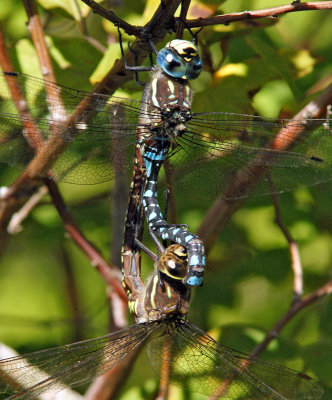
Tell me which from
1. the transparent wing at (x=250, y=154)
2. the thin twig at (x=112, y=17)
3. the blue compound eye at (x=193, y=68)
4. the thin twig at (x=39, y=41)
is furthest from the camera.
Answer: the thin twig at (x=39, y=41)

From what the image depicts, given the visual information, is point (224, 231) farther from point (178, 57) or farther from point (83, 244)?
point (178, 57)

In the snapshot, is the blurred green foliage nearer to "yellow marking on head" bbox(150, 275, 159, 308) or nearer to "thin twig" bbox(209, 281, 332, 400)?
"thin twig" bbox(209, 281, 332, 400)

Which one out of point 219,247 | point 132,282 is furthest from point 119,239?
point 132,282

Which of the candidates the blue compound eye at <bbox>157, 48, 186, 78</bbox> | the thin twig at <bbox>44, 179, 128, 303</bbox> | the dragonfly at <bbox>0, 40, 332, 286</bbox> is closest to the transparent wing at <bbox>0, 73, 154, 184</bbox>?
the dragonfly at <bbox>0, 40, 332, 286</bbox>

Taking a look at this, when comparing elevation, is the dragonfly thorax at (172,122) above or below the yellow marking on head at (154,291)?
above

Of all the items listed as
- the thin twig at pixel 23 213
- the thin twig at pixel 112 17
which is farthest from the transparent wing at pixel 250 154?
the thin twig at pixel 23 213

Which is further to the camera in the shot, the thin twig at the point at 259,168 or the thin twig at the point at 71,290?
the thin twig at the point at 71,290

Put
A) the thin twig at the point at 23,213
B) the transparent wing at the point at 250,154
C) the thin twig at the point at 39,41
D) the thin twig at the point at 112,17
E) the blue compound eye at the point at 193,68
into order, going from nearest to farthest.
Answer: the thin twig at the point at 112,17 → the blue compound eye at the point at 193,68 → the transparent wing at the point at 250,154 → the thin twig at the point at 39,41 → the thin twig at the point at 23,213

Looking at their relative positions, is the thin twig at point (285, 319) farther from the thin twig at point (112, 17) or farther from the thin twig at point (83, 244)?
the thin twig at point (112, 17)

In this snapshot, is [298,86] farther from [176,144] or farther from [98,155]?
[98,155]
